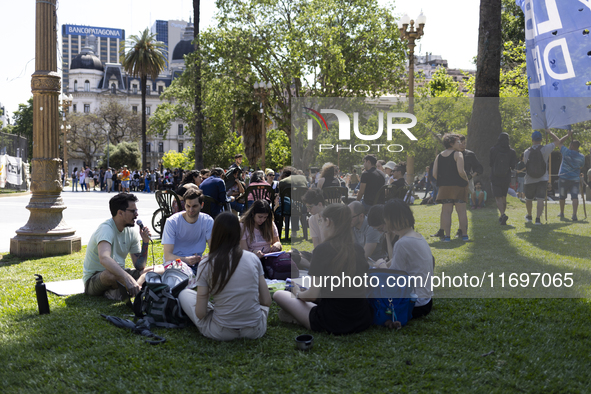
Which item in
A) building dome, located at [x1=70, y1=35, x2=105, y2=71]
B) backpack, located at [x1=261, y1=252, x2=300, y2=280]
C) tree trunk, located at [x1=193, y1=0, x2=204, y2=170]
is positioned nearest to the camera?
backpack, located at [x1=261, y1=252, x2=300, y2=280]

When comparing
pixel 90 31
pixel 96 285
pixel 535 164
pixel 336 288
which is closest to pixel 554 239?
pixel 535 164

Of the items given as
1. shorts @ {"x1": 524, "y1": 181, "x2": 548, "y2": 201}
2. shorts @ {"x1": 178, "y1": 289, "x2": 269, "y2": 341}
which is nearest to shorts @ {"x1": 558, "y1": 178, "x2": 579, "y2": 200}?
shorts @ {"x1": 524, "y1": 181, "x2": 548, "y2": 201}

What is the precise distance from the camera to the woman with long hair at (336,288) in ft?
13.9

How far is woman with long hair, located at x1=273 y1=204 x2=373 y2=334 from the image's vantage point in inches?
167

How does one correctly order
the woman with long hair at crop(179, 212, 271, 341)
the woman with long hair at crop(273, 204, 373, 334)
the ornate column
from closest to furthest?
the woman with long hair at crop(179, 212, 271, 341) → the woman with long hair at crop(273, 204, 373, 334) → the ornate column

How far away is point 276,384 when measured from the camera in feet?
11.0

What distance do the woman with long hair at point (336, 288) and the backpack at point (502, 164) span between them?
197cm

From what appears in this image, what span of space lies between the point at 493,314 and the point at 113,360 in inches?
134

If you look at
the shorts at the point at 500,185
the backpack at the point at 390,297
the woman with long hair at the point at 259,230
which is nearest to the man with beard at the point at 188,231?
the woman with long hair at the point at 259,230

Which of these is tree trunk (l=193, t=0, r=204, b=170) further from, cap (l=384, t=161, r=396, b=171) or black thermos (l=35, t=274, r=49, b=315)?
cap (l=384, t=161, r=396, b=171)

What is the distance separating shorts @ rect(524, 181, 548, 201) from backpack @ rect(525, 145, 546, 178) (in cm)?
10

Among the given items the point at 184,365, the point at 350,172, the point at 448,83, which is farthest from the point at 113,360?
the point at 448,83

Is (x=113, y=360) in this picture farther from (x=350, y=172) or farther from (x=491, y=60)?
(x=491, y=60)

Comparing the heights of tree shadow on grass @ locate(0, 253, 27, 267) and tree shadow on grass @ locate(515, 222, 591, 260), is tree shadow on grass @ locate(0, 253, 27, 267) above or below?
below
